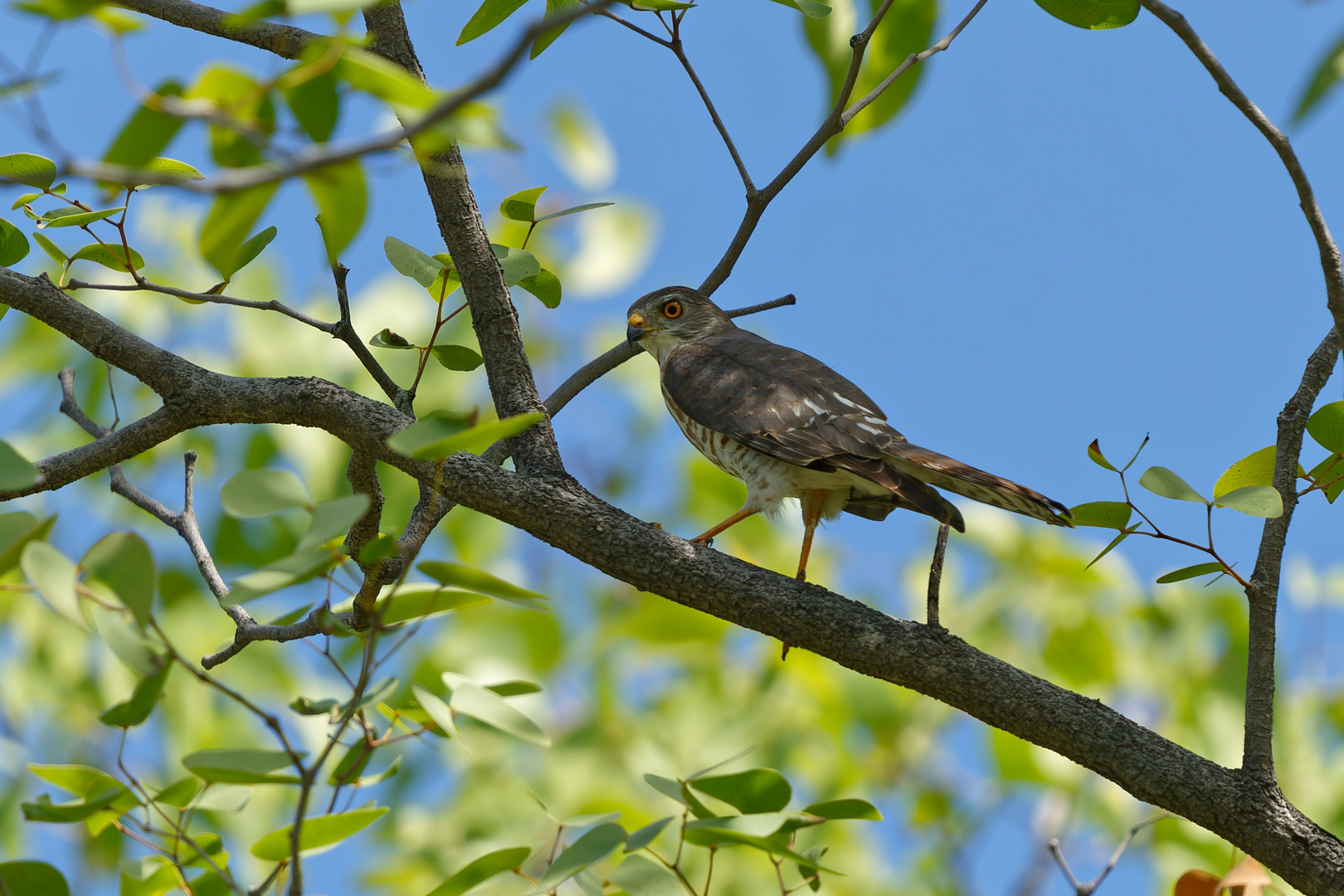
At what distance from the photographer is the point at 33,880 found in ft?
5.98

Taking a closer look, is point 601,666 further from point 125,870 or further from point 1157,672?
A: point 125,870

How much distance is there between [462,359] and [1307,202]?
2.11 m

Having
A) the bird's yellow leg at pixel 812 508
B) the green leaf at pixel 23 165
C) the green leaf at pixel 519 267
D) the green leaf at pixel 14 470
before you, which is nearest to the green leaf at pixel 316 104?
the green leaf at pixel 14 470

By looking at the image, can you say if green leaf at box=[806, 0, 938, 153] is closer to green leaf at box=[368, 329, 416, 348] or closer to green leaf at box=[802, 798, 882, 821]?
green leaf at box=[368, 329, 416, 348]

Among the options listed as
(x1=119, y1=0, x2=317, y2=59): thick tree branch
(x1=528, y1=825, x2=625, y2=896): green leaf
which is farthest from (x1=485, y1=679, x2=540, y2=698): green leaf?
(x1=119, y1=0, x2=317, y2=59): thick tree branch

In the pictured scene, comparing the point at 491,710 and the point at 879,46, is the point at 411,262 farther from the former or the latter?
the point at 879,46

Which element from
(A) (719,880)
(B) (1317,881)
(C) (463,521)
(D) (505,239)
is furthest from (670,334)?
(B) (1317,881)

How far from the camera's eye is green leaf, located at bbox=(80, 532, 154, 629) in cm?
143

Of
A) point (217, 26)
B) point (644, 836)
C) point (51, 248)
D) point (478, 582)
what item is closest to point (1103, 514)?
point (644, 836)

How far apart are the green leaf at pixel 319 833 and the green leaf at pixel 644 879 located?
48 cm

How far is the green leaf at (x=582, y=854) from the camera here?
171 cm

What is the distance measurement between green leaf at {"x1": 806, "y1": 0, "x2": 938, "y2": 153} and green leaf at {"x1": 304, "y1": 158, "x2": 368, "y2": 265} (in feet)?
7.47

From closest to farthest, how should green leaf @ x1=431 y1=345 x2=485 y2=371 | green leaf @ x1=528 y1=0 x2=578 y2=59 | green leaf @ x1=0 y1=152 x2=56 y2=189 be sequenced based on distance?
green leaf @ x1=0 y1=152 x2=56 y2=189
green leaf @ x1=528 y1=0 x2=578 y2=59
green leaf @ x1=431 y1=345 x2=485 y2=371

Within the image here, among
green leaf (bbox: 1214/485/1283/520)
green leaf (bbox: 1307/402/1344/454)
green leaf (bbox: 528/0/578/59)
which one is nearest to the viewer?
green leaf (bbox: 1214/485/1283/520)
